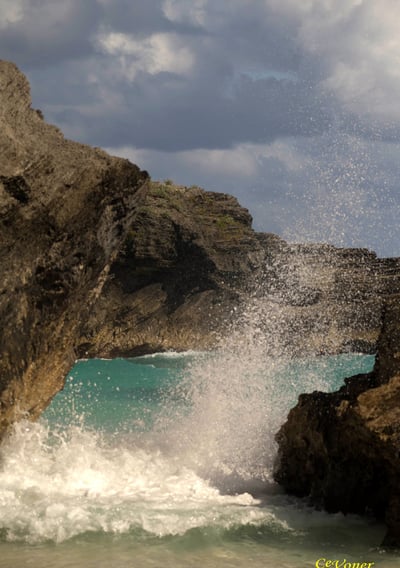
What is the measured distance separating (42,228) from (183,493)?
324cm

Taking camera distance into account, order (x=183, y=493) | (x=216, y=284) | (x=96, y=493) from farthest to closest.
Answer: (x=216, y=284) → (x=183, y=493) → (x=96, y=493)

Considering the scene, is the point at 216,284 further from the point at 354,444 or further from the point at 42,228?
the point at 354,444

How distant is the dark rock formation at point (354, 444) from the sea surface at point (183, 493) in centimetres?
21

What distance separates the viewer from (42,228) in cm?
817

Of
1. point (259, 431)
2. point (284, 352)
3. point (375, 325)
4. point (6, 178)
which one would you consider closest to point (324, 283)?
point (375, 325)

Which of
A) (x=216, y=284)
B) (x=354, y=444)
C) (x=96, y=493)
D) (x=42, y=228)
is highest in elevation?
(x=216, y=284)

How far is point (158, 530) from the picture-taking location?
7223mm

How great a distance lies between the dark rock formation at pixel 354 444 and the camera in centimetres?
732

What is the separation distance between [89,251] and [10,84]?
202 centimetres

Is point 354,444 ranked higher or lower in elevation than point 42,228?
lower

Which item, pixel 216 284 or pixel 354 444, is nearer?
pixel 354 444
